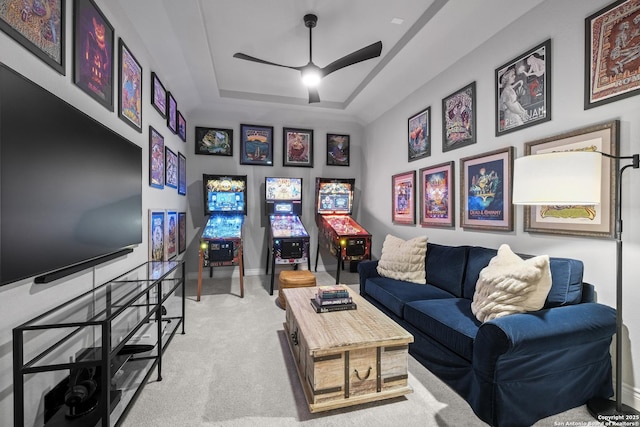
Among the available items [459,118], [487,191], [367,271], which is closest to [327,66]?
[459,118]

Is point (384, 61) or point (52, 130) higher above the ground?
point (384, 61)

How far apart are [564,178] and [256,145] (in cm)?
451

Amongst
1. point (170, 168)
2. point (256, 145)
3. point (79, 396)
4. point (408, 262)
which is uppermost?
point (256, 145)

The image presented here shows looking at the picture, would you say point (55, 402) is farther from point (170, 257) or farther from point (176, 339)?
point (170, 257)

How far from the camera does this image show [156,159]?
3.18m

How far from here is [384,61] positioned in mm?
3566

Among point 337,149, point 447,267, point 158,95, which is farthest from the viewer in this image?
point 337,149

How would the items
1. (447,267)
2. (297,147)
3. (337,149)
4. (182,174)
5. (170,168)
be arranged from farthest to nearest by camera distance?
(337,149), (297,147), (182,174), (170,168), (447,267)

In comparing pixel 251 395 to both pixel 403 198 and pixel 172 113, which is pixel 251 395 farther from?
pixel 172 113

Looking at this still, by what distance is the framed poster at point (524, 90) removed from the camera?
2.28 metres

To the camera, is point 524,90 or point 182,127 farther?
point 182,127

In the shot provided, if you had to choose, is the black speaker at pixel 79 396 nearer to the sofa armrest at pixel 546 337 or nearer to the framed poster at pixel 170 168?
the sofa armrest at pixel 546 337

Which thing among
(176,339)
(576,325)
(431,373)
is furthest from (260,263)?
(576,325)

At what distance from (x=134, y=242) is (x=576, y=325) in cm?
318
